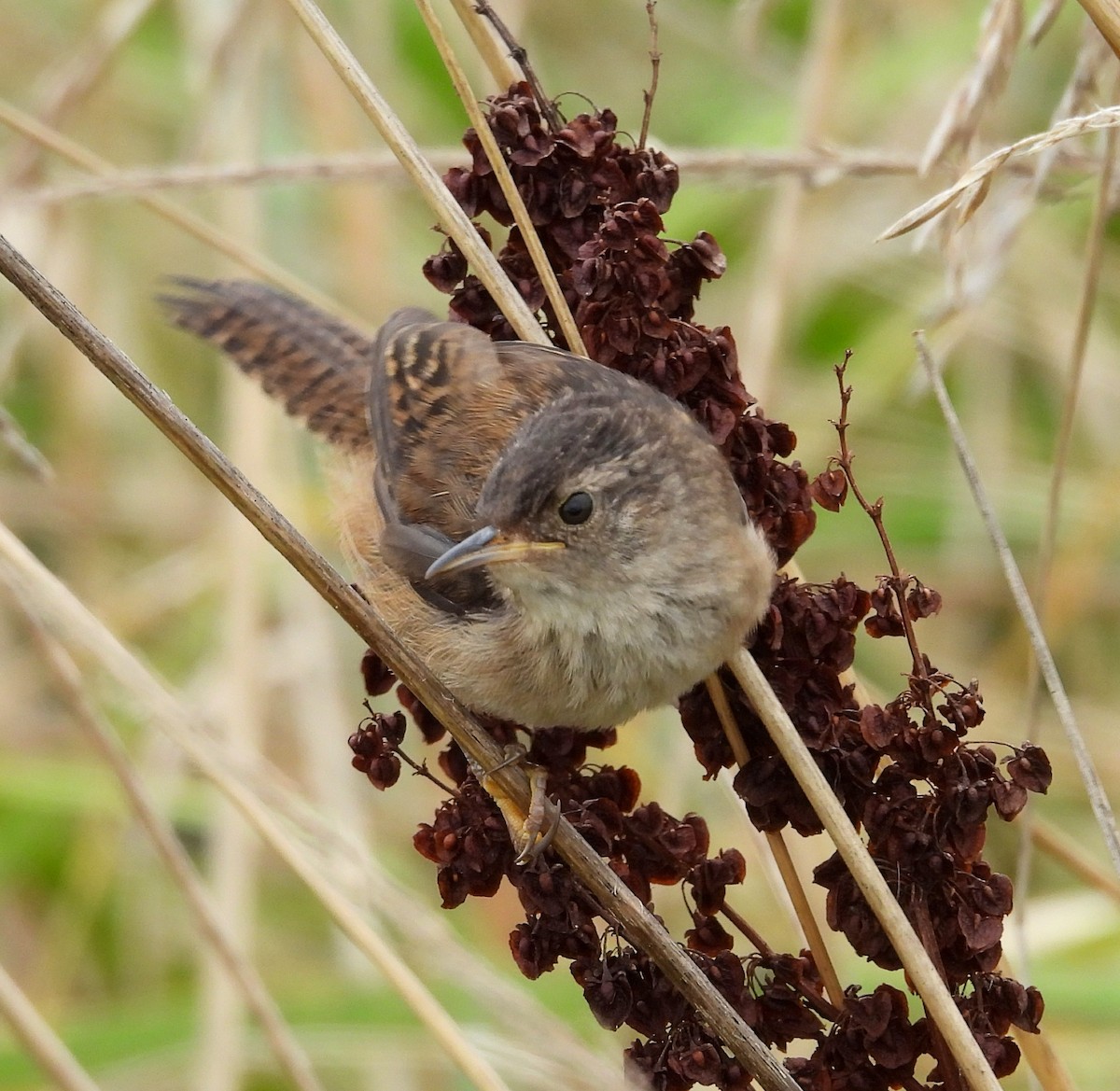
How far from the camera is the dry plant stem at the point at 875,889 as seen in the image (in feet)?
5.78

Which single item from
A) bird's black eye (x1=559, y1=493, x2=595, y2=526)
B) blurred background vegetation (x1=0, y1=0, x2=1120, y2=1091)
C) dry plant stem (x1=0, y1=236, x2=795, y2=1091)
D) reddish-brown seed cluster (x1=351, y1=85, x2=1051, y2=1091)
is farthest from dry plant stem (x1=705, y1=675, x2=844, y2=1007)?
blurred background vegetation (x1=0, y1=0, x2=1120, y2=1091)

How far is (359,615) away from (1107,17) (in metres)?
1.10

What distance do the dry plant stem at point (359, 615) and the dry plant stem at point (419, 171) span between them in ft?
1.58

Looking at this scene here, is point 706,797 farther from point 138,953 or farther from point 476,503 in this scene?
point 476,503

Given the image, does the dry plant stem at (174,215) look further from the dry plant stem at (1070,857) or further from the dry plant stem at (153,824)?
the dry plant stem at (1070,857)

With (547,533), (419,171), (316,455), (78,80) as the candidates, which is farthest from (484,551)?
(78,80)

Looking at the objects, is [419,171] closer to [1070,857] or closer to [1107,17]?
[1107,17]

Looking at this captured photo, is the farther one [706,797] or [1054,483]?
[706,797]

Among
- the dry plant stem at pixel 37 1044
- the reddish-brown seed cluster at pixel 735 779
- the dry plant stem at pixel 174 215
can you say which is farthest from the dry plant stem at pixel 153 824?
the dry plant stem at pixel 174 215

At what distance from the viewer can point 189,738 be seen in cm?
226

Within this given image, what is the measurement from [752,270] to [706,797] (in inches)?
64.0

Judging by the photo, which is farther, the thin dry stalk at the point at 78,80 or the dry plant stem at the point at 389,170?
the thin dry stalk at the point at 78,80

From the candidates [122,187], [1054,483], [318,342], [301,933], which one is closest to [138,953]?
[301,933]

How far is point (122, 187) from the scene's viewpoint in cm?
257
